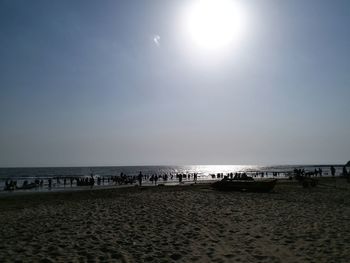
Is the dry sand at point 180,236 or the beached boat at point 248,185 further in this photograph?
the beached boat at point 248,185

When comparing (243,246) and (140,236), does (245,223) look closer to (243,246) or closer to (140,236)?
(243,246)

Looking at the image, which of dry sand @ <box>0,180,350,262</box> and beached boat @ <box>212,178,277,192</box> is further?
beached boat @ <box>212,178,277,192</box>

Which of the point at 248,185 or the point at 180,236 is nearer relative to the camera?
the point at 180,236

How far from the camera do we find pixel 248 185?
94.2ft

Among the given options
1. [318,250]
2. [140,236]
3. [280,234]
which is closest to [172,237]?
[140,236]

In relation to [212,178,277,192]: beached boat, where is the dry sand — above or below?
below

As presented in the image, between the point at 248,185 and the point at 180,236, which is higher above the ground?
the point at 248,185

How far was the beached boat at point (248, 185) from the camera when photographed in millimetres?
28078

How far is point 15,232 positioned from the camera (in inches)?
467

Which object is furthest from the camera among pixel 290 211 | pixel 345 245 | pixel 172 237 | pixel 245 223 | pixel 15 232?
pixel 290 211

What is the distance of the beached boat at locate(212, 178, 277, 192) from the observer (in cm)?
2808

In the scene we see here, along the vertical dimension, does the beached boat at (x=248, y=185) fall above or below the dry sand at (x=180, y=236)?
above

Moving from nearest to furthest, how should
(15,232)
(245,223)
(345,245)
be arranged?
(345,245), (15,232), (245,223)

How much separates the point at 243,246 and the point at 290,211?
7.60 metres
